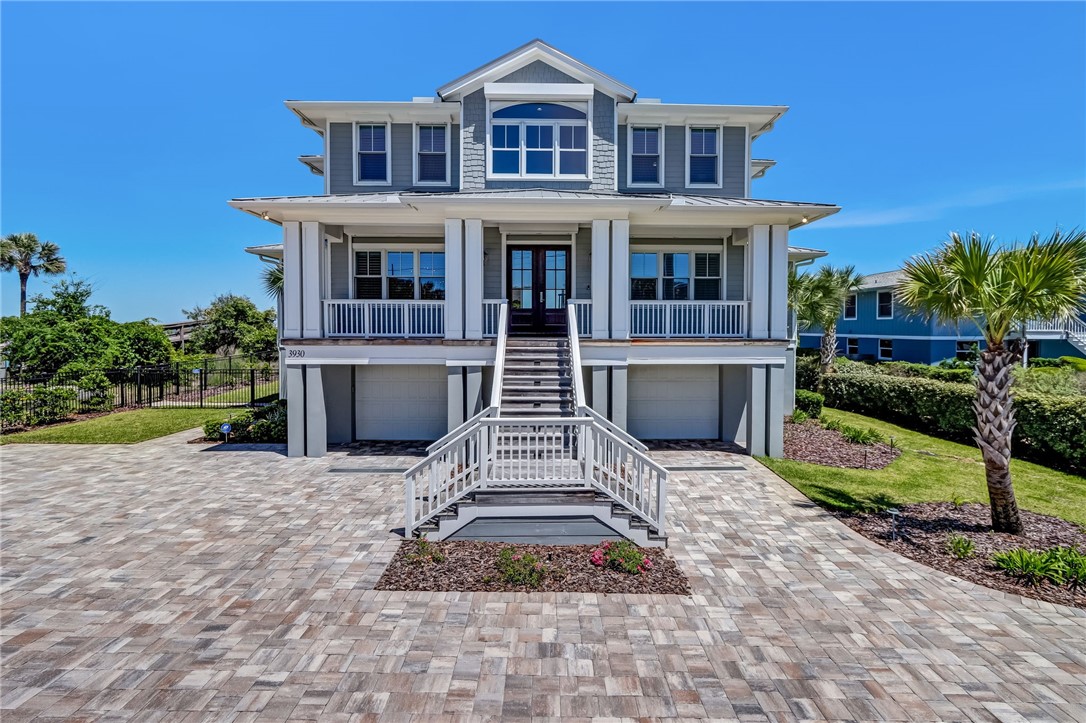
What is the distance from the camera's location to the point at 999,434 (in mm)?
7637

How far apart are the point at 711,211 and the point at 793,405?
28.0ft

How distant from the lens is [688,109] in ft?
46.5

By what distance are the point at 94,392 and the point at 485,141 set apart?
17.2 metres

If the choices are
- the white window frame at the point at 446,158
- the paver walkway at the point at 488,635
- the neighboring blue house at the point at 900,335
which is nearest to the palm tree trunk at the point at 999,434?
the paver walkway at the point at 488,635

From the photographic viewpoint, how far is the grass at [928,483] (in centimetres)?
930

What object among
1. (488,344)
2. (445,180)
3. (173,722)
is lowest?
(173,722)

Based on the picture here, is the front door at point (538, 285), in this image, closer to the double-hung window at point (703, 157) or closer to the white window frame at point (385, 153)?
the white window frame at point (385, 153)

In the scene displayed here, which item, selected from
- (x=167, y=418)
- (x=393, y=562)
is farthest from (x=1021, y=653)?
(x=167, y=418)

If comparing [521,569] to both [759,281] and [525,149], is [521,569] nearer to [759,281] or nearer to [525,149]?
[759,281]

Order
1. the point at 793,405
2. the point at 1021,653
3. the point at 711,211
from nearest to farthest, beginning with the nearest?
the point at 1021,653 → the point at 711,211 → the point at 793,405

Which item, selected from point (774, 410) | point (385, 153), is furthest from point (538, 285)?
point (774, 410)

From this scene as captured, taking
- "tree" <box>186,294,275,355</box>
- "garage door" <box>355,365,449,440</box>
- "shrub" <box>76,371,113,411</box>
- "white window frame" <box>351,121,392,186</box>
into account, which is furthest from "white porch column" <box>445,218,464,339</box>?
"tree" <box>186,294,275,355</box>

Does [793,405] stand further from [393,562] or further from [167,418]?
[167,418]

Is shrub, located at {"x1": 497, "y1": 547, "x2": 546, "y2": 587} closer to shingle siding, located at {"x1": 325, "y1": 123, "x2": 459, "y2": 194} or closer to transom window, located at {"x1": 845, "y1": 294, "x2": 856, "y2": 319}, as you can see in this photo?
shingle siding, located at {"x1": 325, "y1": 123, "x2": 459, "y2": 194}
